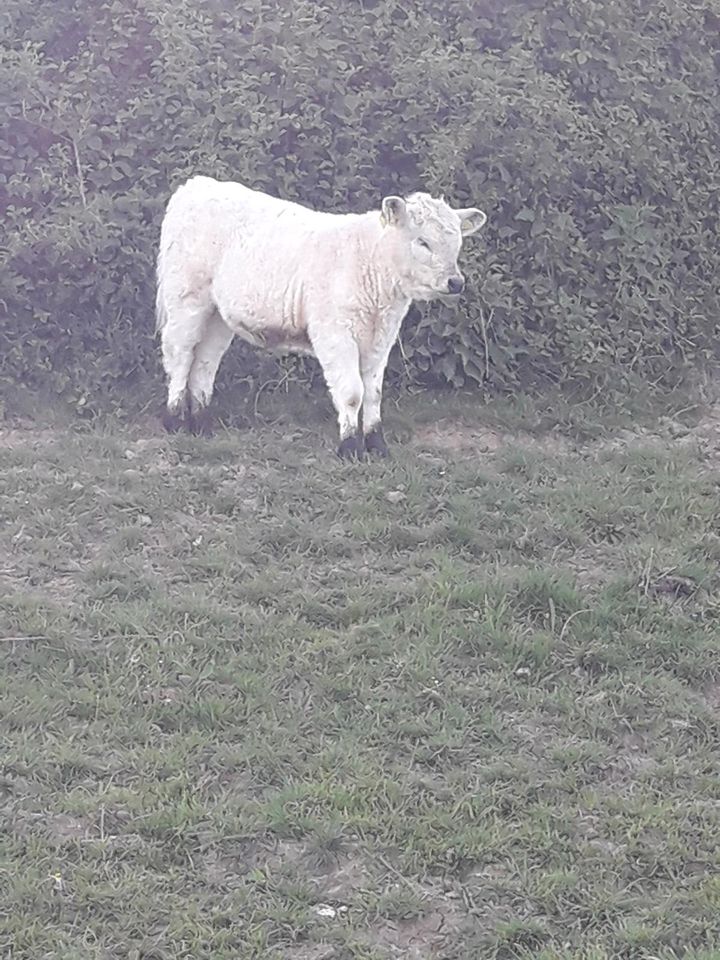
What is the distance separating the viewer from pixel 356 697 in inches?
240

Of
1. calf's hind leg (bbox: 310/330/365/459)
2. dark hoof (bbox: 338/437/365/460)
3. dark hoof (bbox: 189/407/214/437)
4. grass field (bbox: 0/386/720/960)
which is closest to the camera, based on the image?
grass field (bbox: 0/386/720/960)

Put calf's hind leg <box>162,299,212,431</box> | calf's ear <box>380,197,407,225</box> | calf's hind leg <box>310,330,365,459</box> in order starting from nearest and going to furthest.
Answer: calf's ear <box>380,197,407,225</box> → calf's hind leg <box>310,330,365,459</box> → calf's hind leg <box>162,299,212,431</box>

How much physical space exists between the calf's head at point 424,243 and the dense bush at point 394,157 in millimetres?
1362

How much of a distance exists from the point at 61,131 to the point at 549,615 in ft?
17.6

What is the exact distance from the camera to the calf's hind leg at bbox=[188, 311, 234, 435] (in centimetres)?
886

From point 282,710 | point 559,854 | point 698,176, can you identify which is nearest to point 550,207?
point 698,176

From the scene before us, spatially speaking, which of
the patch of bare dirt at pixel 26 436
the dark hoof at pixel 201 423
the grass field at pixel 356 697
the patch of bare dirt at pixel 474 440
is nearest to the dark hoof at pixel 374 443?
the grass field at pixel 356 697

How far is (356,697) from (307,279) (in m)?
2.97

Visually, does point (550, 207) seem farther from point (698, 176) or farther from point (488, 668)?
point (488, 668)

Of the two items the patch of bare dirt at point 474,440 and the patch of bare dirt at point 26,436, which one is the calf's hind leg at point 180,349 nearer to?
the patch of bare dirt at point 26,436

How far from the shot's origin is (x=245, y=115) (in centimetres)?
997

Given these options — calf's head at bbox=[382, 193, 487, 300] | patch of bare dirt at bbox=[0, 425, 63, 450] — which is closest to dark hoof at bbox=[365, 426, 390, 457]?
calf's head at bbox=[382, 193, 487, 300]

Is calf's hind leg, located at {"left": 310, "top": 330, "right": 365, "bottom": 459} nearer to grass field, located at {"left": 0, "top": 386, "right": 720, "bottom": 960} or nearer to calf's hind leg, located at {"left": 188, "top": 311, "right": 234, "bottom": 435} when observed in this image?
grass field, located at {"left": 0, "top": 386, "right": 720, "bottom": 960}

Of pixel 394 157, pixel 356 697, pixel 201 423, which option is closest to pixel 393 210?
pixel 201 423
